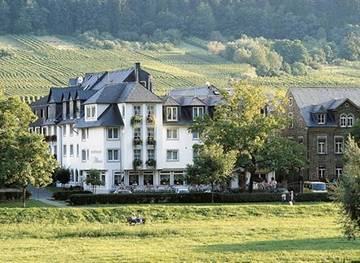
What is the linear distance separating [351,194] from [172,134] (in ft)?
167

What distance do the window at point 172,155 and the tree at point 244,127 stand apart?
22.6 feet

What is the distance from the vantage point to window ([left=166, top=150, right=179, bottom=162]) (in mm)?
96562

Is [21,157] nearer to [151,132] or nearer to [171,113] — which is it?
[151,132]

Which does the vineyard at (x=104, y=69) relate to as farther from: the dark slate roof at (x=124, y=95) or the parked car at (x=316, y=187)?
the parked car at (x=316, y=187)

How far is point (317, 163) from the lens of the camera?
98.4 metres

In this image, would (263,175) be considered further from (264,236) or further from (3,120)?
(264,236)

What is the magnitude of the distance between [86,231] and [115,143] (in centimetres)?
3564

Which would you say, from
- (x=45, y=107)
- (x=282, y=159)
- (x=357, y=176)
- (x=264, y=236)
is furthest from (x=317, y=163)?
(x=357, y=176)

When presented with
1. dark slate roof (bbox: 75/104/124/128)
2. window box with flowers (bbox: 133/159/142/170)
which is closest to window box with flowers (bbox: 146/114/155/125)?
dark slate roof (bbox: 75/104/124/128)

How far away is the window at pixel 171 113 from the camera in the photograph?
317 feet

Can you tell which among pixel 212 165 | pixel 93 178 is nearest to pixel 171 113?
pixel 93 178

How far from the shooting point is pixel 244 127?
86.4 metres

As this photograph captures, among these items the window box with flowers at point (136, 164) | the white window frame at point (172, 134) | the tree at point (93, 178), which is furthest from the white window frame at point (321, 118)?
the tree at point (93, 178)

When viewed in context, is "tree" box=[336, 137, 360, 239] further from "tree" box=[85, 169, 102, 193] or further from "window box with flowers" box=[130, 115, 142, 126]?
"window box with flowers" box=[130, 115, 142, 126]
